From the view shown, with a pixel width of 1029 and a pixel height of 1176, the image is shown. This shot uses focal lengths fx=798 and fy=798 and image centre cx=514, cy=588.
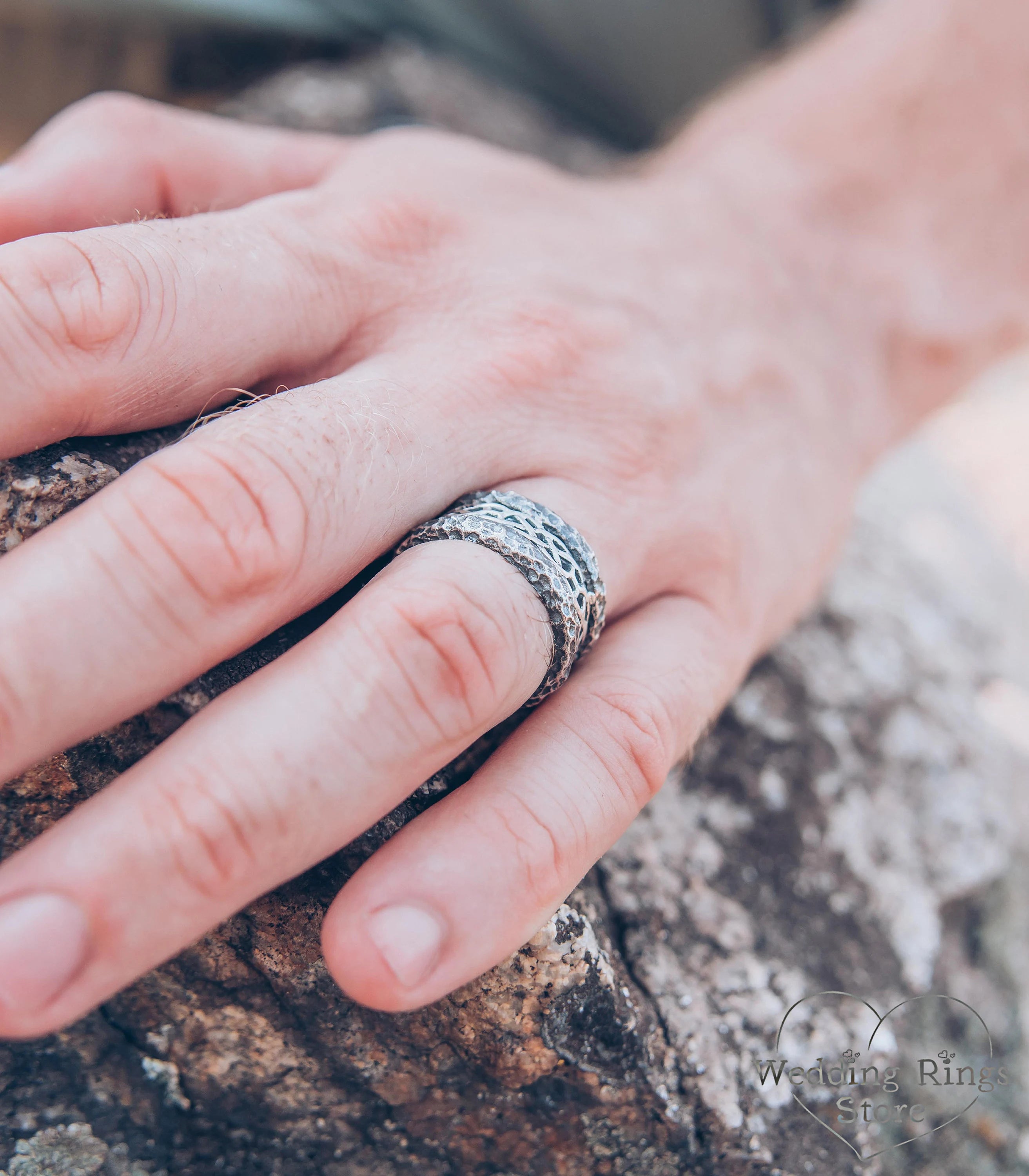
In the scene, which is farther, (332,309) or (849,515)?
(849,515)

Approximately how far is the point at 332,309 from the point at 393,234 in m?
0.17

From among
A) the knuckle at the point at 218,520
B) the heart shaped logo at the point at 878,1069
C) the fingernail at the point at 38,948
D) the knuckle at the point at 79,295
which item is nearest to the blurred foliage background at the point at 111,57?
the knuckle at the point at 79,295

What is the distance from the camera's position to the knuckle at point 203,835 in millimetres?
581

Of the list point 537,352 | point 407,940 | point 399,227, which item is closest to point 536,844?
point 407,940

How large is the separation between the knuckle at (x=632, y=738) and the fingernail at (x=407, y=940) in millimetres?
227

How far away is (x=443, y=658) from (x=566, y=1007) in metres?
0.40

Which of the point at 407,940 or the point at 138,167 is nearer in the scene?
the point at 407,940

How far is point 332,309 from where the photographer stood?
91cm

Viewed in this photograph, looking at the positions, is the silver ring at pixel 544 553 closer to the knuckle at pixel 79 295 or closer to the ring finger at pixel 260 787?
the ring finger at pixel 260 787

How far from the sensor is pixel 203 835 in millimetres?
585

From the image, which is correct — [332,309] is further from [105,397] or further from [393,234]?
[105,397]

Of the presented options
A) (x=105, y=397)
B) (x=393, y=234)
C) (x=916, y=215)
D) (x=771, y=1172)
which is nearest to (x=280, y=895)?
(x=105, y=397)

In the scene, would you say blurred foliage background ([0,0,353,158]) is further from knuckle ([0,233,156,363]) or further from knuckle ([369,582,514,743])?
knuckle ([369,582,514,743])

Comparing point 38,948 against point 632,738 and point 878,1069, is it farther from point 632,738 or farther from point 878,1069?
point 878,1069
